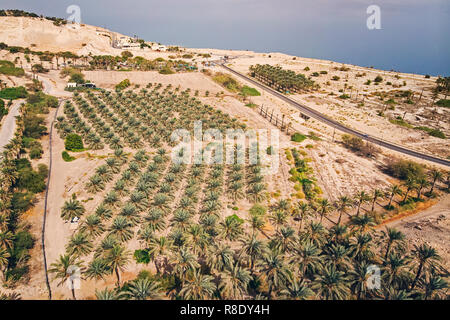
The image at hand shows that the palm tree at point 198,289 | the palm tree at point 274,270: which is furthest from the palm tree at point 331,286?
the palm tree at point 198,289

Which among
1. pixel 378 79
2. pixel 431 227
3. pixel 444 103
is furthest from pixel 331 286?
pixel 378 79

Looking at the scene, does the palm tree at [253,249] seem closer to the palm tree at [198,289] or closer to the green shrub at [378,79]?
the palm tree at [198,289]

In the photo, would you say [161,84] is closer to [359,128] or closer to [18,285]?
[359,128]

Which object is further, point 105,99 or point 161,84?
point 161,84

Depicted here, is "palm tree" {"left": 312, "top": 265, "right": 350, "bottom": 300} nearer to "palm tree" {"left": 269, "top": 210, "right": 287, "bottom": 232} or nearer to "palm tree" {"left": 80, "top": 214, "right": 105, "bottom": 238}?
"palm tree" {"left": 269, "top": 210, "right": 287, "bottom": 232}
